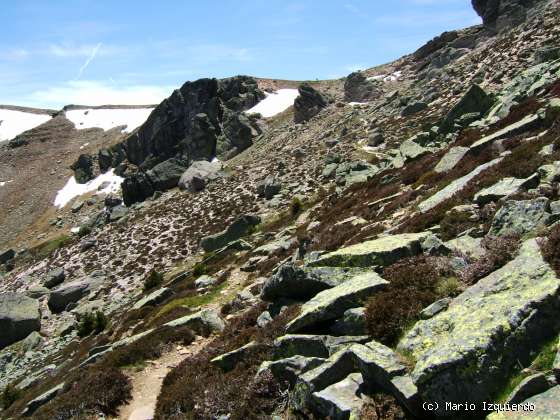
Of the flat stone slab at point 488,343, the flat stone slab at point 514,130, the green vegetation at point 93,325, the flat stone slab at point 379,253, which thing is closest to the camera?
the flat stone slab at point 488,343

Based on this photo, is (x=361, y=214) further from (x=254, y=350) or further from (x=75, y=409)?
(x=75, y=409)

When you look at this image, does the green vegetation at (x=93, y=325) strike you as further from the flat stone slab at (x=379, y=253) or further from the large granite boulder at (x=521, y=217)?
the large granite boulder at (x=521, y=217)

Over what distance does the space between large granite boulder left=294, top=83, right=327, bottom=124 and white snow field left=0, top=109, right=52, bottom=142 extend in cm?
11618

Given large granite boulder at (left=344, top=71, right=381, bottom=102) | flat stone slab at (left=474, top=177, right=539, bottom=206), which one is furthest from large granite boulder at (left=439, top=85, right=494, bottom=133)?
large granite boulder at (left=344, top=71, right=381, bottom=102)

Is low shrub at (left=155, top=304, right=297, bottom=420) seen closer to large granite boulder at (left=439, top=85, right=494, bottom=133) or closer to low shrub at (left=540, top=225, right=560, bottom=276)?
low shrub at (left=540, top=225, right=560, bottom=276)

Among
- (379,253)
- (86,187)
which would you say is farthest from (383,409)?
(86,187)

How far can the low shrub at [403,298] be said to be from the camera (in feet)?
27.9

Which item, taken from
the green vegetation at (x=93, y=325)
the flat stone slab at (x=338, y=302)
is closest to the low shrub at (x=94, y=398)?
the flat stone slab at (x=338, y=302)

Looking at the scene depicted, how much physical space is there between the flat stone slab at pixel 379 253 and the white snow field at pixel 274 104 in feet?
259

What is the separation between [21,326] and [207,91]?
64.7m

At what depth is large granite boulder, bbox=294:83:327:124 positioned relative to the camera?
2945 inches

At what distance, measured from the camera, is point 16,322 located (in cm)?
3578

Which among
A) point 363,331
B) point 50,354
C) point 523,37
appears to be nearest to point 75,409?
point 363,331

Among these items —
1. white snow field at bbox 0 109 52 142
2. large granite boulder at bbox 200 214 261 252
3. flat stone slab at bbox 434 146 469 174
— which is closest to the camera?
flat stone slab at bbox 434 146 469 174
